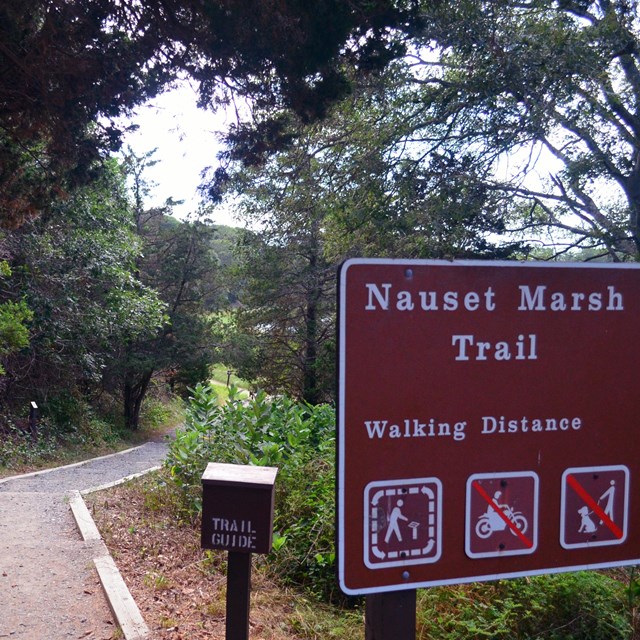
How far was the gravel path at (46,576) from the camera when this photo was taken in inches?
198

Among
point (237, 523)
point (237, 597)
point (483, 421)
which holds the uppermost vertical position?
point (483, 421)

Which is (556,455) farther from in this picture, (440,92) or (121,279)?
(121,279)

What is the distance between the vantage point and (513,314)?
213 centimetres

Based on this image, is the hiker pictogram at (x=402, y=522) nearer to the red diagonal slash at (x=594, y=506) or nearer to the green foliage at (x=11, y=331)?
the red diagonal slash at (x=594, y=506)

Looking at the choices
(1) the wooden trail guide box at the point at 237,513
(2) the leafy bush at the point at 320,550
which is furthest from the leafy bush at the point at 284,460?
(1) the wooden trail guide box at the point at 237,513

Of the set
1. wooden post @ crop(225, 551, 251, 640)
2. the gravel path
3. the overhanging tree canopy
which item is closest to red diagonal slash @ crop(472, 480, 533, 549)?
wooden post @ crop(225, 551, 251, 640)

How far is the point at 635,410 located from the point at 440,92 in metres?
8.82

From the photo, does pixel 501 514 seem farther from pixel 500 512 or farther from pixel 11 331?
pixel 11 331

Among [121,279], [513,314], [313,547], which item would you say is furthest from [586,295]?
[121,279]

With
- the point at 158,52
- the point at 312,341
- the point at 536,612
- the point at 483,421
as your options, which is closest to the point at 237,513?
the point at 483,421

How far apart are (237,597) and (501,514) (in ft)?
6.76

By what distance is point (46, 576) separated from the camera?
6082 mm

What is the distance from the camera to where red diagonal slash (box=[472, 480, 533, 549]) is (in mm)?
2088

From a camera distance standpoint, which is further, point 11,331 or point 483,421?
point 11,331
